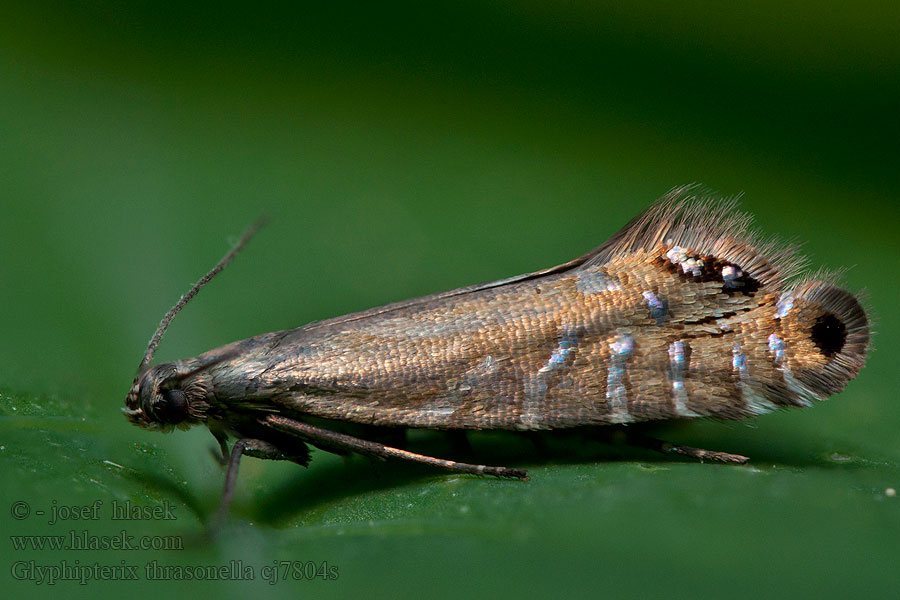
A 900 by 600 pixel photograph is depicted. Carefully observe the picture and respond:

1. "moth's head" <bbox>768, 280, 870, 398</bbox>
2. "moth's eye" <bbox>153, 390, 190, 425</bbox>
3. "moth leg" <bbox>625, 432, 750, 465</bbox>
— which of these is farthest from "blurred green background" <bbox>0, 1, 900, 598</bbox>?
"moth's head" <bbox>768, 280, 870, 398</bbox>

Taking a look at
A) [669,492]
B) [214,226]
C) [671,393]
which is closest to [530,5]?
[214,226]

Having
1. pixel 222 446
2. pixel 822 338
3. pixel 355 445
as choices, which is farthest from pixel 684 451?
pixel 222 446

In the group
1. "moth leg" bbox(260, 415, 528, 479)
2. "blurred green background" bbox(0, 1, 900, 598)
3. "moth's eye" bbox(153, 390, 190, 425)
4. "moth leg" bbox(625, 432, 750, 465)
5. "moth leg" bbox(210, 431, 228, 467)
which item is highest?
"blurred green background" bbox(0, 1, 900, 598)

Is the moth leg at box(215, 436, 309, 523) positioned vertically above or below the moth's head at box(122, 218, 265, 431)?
below

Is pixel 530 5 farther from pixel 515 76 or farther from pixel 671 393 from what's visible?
pixel 671 393

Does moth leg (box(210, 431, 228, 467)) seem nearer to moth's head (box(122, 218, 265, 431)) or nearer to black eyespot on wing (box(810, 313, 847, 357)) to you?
moth's head (box(122, 218, 265, 431))

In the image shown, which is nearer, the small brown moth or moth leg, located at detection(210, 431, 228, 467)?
the small brown moth

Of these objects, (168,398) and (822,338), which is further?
(168,398)

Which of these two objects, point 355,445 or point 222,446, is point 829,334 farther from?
point 222,446
